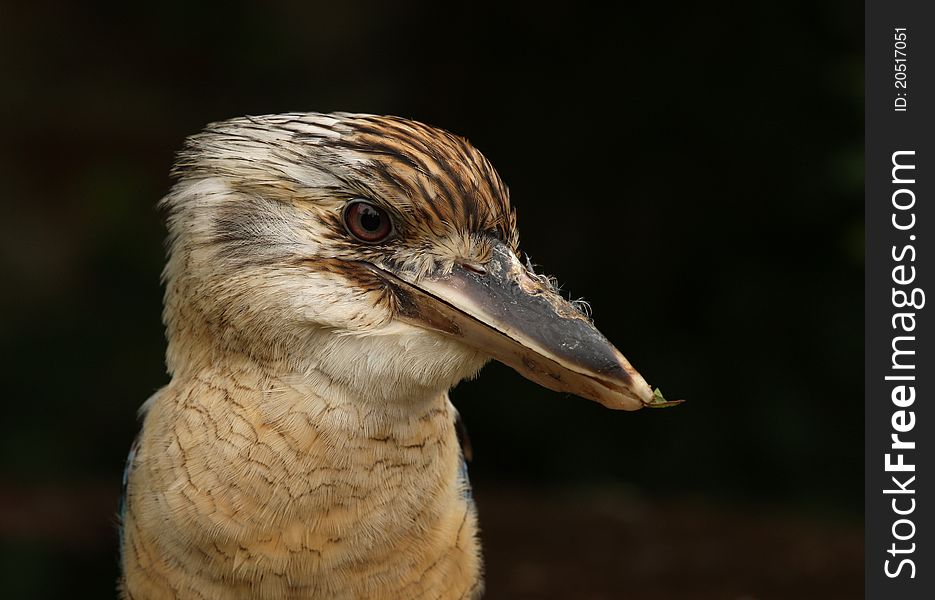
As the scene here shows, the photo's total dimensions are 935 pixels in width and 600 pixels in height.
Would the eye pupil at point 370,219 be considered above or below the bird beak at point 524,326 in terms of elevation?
above

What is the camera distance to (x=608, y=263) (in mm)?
7441

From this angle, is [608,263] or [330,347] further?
[608,263]

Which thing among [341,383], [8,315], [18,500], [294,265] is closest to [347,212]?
[294,265]

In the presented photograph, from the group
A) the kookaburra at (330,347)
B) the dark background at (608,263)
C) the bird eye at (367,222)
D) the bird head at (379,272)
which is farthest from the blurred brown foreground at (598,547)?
the bird eye at (367,222)

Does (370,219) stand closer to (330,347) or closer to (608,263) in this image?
(330,347)

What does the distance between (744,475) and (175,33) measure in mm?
5178

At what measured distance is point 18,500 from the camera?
6.39 m

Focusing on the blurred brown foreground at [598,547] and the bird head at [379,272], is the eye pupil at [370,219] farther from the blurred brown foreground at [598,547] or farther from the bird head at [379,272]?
the blurred brown foreground at [598,547]

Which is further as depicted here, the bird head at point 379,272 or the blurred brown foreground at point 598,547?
the blurred brown foreground at point 598,547

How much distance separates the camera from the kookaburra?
8.48 ft

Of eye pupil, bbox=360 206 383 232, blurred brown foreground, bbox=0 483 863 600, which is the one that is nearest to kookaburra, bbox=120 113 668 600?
eye pupil, bbox=360 206 383 232

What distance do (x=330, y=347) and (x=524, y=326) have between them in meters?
0.48

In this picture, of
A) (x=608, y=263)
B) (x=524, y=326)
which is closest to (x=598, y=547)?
(x=608, y=263)

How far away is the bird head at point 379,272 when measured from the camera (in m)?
2.56
